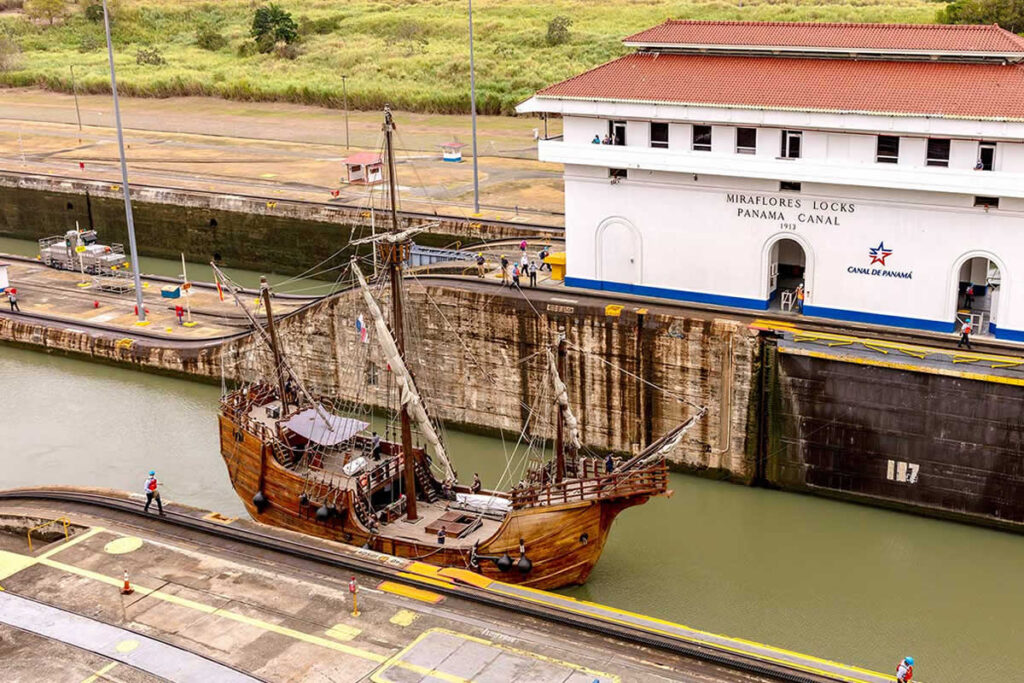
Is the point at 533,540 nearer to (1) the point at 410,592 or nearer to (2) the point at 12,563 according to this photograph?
(1) the point at 410,592

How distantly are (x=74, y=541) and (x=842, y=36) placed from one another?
28.3 metres

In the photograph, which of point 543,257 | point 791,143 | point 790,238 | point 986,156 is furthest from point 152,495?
point 986,156

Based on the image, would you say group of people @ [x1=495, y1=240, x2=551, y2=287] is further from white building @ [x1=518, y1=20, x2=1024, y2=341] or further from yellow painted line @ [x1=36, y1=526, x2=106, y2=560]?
yellow painted line @ [x1=36, y1=526, x2=106, y2=560]

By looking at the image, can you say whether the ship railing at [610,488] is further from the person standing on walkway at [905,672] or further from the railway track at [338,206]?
the railway track at [338,206]

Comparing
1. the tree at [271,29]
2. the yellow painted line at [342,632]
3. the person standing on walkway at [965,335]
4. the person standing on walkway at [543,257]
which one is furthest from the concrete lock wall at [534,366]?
the tree at [271,29]

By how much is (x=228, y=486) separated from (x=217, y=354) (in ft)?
32.2

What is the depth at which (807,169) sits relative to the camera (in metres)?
37.0

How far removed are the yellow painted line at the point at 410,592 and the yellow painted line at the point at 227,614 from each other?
2507 mm

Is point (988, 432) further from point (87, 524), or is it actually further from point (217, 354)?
point (217, 354)

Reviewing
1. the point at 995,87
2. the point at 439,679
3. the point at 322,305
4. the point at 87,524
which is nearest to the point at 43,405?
the point at 322,305

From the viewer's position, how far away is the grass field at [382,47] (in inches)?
3629

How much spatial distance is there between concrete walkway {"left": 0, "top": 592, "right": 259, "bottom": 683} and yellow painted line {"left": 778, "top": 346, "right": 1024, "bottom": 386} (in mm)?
19840

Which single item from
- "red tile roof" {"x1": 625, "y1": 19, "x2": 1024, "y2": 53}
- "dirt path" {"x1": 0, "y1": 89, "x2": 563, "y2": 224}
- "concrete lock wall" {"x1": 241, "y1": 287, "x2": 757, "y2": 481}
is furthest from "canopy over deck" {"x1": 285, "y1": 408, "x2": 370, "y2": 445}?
"dirt path" {"x1": 0, "y1": 89, "x2": 563, "y2": 224}

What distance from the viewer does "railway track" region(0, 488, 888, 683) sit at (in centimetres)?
2498
